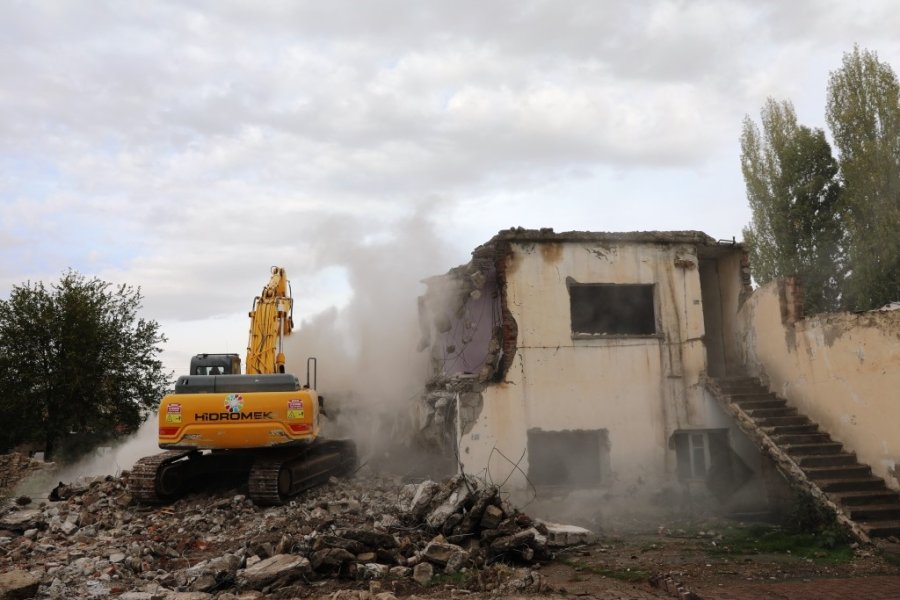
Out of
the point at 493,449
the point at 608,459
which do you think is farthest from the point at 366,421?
the point at 608,459

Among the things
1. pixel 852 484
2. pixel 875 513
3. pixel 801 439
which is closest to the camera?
pixel 875 513

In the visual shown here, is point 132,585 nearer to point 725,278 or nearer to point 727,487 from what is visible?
point 727,487

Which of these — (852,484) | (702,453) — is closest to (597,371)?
(702,453)

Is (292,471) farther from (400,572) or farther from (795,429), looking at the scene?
(795,429)

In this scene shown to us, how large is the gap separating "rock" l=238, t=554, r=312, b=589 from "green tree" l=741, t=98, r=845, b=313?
2420 cm

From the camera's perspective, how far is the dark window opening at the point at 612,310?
15398 millimetres

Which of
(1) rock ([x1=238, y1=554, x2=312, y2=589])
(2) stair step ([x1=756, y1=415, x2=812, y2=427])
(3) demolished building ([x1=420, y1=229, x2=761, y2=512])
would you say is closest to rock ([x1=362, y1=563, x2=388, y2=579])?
(1) rock ([x1=238, y1=554, x2=312, y2=589])

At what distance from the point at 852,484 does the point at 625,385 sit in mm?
4240

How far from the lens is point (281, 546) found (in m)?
9.15

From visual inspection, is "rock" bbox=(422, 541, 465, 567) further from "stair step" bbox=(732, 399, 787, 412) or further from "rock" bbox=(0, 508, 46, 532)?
"rock" bbox=(0, 508, 46, 532)

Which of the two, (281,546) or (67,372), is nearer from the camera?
(281,546)

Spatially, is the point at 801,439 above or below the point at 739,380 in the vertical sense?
below

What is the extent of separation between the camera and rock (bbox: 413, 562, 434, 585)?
8.39 m

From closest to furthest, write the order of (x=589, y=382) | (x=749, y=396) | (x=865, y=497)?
(x=865, y=497)
(x=749, y=396)
(x=589, y=382)
